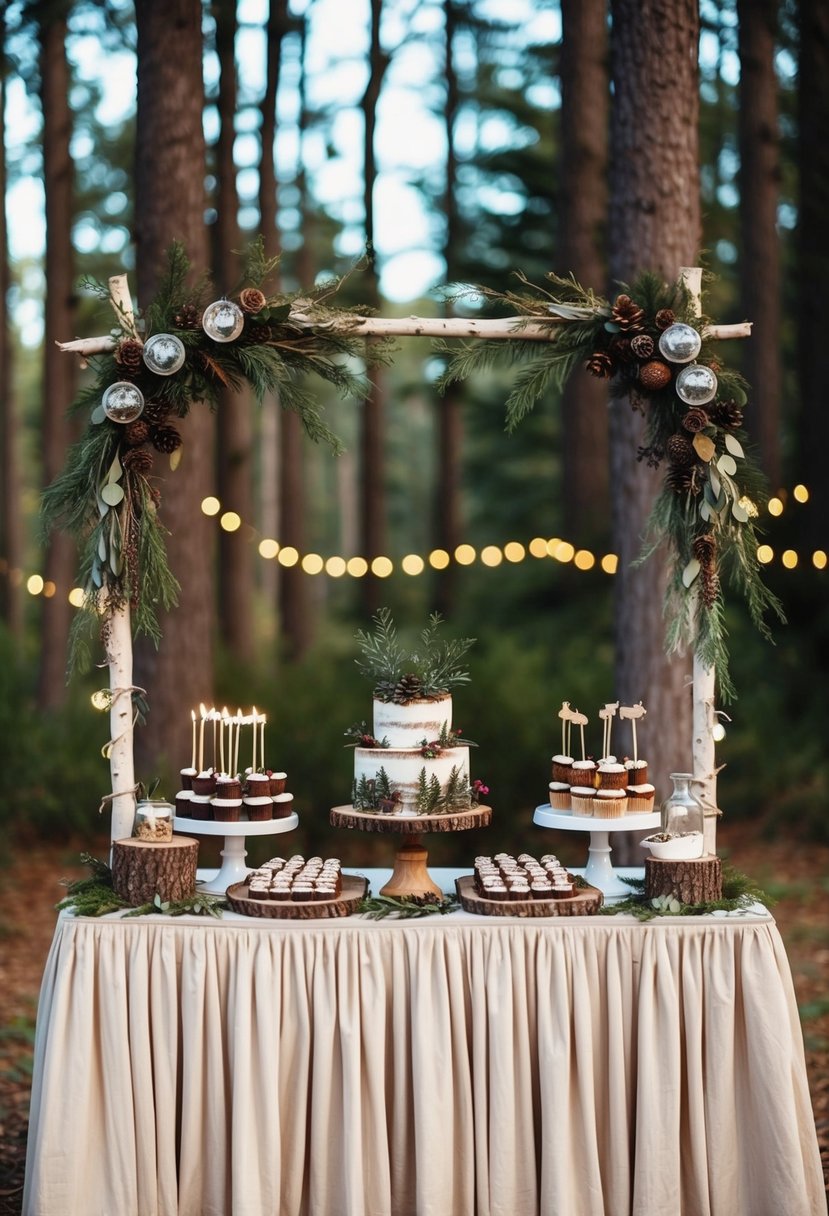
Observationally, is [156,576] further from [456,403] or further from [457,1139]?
[456,403]

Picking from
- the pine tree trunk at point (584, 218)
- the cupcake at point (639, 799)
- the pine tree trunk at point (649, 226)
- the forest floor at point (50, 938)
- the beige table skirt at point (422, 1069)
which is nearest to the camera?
the beige table skirt at point (422, 1069)

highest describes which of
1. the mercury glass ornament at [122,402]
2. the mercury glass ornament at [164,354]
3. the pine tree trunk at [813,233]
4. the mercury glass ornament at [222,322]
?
the pine tree trunk at [813,233]

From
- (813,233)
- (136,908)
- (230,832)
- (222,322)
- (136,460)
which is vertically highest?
(813,233)

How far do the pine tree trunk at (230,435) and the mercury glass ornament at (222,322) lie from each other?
21.1ft

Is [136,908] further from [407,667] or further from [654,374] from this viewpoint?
[654,374]

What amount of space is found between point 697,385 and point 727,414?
0.16 metres

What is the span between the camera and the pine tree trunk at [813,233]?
32.7 feet

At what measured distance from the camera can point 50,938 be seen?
8.30 metres

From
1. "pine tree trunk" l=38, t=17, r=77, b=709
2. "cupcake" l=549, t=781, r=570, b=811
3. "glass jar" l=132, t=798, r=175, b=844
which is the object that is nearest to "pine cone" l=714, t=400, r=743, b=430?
"cupcake" l=549, t=781, r=570, b=811

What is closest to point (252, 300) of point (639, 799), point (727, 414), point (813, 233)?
point (727, 414)

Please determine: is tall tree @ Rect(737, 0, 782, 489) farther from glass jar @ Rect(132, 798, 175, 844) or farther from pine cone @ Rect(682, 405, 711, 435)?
glass jar @ Rect(132, 798, 175, 844)

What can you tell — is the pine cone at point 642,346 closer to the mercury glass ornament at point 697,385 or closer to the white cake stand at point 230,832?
the mercury glass ornament at point 697,385

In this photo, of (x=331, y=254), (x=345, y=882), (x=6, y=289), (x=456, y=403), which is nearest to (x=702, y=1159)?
(x=345, y=882)

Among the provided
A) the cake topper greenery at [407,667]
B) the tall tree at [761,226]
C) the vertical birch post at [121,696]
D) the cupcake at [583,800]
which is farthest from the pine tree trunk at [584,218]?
the vertical birch post at [121,696]
